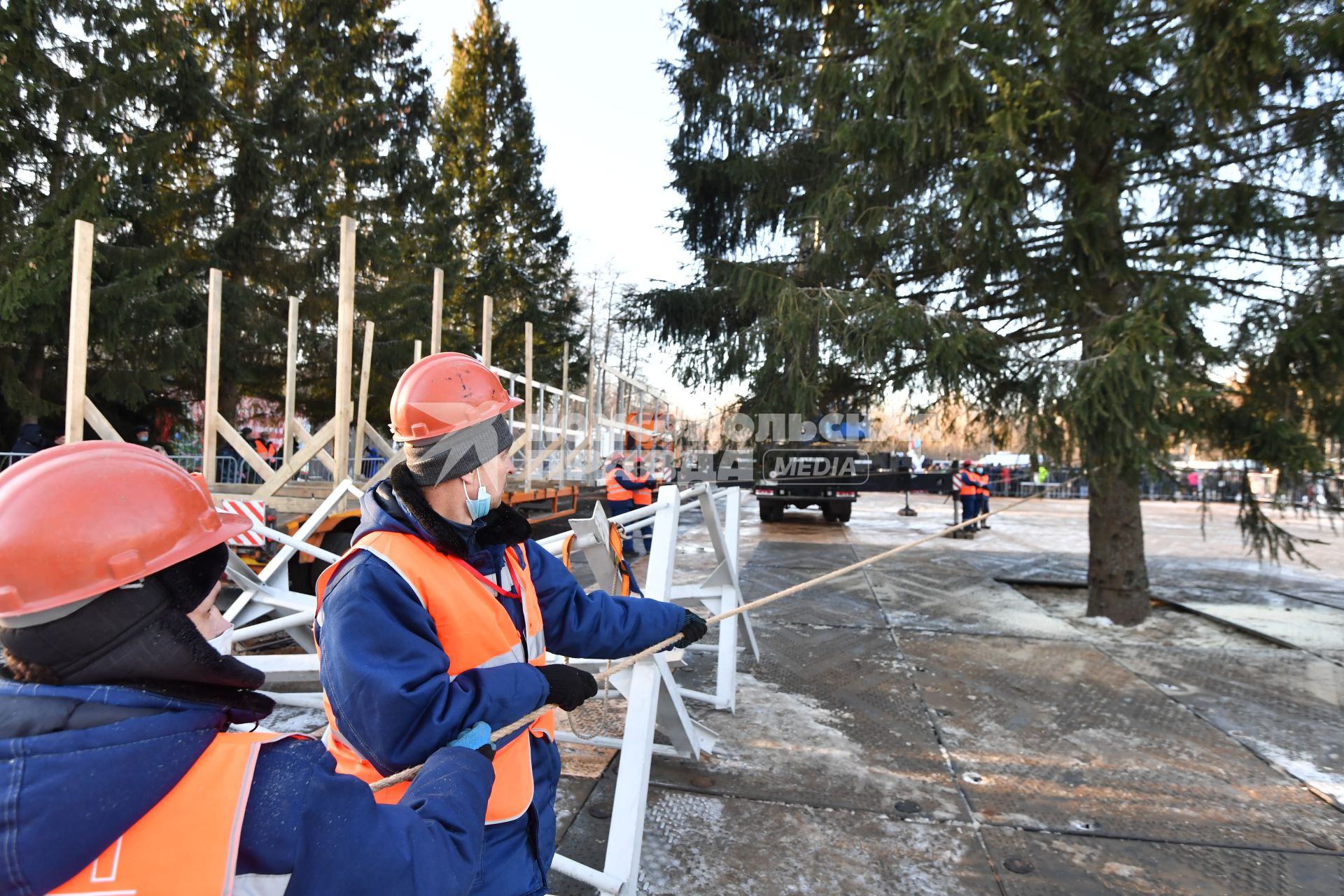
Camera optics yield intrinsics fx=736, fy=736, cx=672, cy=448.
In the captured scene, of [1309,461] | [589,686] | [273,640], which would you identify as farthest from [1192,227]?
[273,640]

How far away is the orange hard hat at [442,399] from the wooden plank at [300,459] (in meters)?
4.98

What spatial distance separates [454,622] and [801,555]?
392 inches

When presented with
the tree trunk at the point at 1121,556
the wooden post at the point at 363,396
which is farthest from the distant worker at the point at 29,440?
the tree trunk at the point at 1121,556

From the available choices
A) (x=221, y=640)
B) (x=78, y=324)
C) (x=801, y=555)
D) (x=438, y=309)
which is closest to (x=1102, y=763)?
(x=221, y=640)

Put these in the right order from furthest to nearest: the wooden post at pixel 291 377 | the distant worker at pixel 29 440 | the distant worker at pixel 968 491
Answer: the distant worker at pixel 968 491 < the distant worker at pixel 29 440 < the wooden post at pixel 291 377

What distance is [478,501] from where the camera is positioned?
1782mm

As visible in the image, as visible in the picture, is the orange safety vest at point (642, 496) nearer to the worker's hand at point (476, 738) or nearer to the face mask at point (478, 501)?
the face mask at point (478, 501)

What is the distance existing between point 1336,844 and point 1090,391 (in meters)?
3.10

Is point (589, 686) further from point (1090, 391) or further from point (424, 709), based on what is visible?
point (1090, 391)

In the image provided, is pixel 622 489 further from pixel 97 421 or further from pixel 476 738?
pixel 476 738

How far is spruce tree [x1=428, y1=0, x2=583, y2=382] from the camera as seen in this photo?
23.8 m

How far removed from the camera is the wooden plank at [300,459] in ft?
21.6

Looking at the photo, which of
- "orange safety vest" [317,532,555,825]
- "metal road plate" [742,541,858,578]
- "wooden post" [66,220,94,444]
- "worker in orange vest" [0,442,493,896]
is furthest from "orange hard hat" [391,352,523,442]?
"metal road plate" [742,541,858,578]

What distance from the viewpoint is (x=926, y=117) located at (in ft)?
20.4
